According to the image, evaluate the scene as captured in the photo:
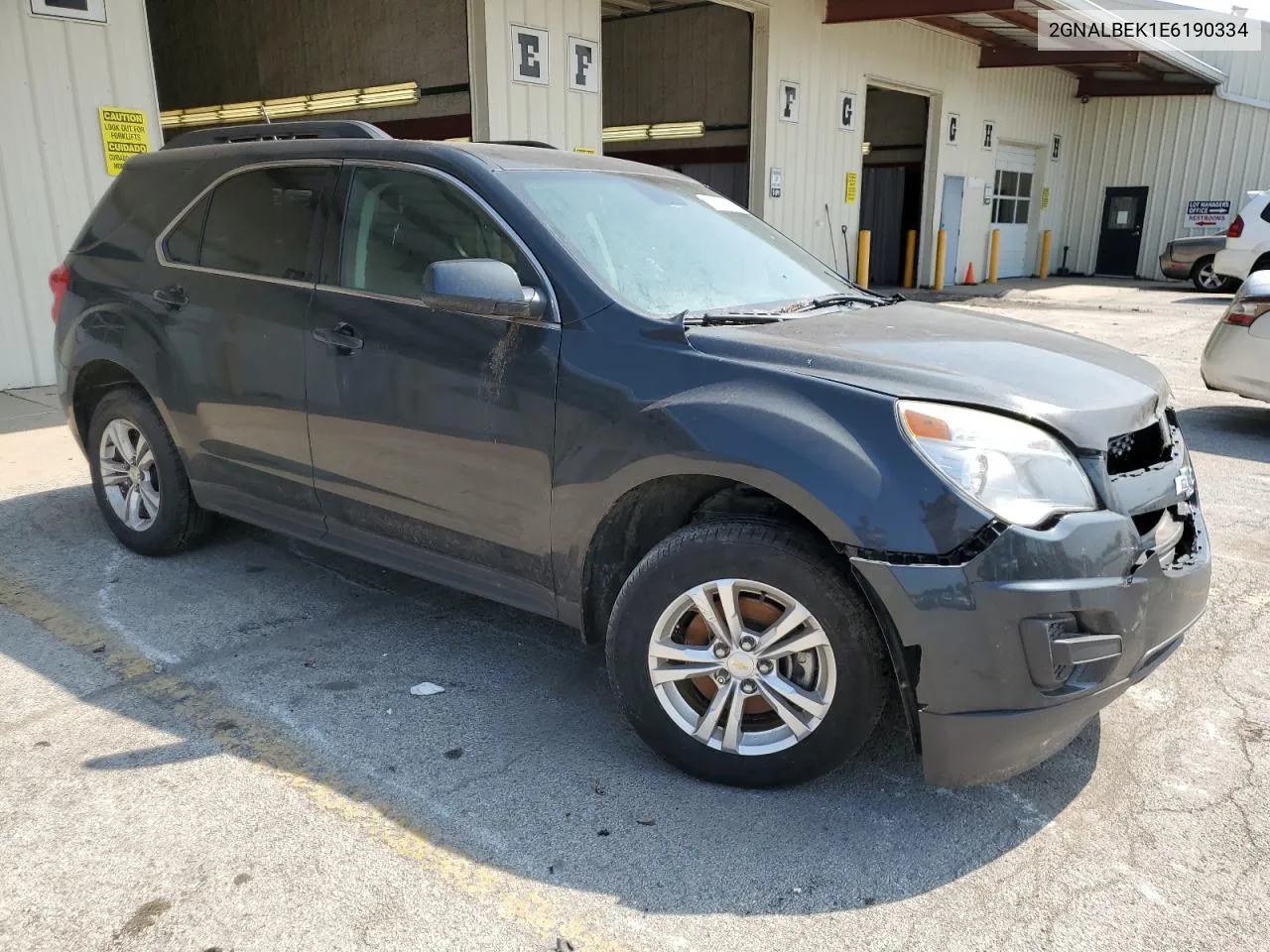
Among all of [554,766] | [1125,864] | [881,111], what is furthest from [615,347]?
[881,111]

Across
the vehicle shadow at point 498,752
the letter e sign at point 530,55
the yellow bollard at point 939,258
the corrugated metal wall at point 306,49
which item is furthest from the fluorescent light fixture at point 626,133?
the vehicle shadow at point 498,752

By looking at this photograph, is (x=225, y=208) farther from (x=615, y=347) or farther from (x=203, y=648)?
(x=615, y=347)

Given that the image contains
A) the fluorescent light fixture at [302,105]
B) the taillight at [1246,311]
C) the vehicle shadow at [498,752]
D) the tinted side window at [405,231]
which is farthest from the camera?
the fluorescent light fixture at [302,105]

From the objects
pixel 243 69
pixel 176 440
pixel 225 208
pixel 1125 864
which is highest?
pixel 243 69

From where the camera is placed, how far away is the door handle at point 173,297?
4.12 metres

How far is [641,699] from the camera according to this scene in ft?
9.63

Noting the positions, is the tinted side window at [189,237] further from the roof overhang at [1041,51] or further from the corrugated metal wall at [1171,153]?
the corrugated metal wall at [1171,153]

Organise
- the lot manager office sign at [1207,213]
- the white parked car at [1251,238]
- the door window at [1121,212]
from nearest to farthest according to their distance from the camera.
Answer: the white parked car at [1251,238], the lot manager office sign at [1207,213], the door window at [1121,212]

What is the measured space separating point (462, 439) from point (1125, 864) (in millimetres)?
2296

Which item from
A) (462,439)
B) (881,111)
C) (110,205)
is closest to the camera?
(462,439)

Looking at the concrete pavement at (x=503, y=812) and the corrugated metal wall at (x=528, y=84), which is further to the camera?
the corrugated metal wall at (x=528, y=84)

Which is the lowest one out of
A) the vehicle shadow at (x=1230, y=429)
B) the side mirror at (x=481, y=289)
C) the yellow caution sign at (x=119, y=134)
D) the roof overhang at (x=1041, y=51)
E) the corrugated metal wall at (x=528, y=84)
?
the vehicle shadow at (x=1230, y=429)

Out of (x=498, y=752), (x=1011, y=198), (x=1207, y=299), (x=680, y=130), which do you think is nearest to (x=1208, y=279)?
(x=1207, y=299)

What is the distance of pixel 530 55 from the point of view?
418 inches
